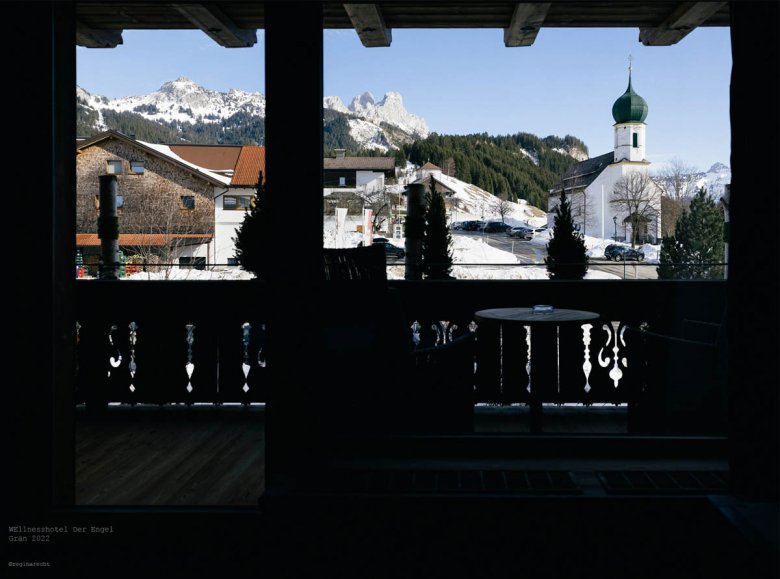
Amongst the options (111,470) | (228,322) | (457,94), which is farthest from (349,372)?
(457,94)

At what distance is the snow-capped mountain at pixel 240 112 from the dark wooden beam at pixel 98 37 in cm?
35

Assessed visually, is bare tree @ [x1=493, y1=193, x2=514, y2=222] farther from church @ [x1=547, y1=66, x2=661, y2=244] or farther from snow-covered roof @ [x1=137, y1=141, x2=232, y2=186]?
snow-covered roof @ [x1=137, y1=141, x2=232, y2=186]

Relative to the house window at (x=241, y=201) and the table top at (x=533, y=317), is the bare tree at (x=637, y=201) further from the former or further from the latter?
the table top at (x=533, y=317)

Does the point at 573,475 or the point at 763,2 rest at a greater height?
the point at 763,2

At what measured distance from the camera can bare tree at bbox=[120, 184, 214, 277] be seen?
20516 mm

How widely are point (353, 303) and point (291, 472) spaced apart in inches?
36.3

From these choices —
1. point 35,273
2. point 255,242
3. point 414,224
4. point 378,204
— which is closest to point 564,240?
point 414,224

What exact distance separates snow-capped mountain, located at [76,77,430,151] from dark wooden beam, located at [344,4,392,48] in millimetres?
451

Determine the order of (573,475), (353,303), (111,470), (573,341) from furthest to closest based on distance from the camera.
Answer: (573,341) → (111,470) → (353,303) → (573,475)

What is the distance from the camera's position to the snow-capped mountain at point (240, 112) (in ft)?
16.8

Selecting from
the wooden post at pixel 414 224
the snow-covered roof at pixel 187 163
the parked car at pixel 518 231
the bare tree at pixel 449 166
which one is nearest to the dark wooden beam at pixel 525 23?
the wooden post at pixel 414 224

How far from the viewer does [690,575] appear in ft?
6.12

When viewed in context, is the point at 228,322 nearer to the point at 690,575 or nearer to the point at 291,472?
the point at 291,472

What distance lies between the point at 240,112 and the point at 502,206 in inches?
308
